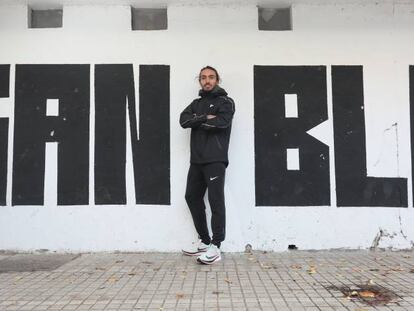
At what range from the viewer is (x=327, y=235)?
6344 mm

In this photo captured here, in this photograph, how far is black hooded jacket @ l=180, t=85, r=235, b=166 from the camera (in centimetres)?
588

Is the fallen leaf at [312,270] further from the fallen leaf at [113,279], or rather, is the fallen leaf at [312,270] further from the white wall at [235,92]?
the fallen leaf at [113,279]

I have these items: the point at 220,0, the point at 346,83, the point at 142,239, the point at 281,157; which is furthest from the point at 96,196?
the point at 346,83

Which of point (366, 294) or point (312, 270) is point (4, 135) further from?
point (366, 294)

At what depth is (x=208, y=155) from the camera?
5949mm

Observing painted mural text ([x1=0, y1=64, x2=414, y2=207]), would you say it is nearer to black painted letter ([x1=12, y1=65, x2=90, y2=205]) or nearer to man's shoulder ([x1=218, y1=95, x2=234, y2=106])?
black painted letter ([x1=12, y1=65, x2=90, y2=205])

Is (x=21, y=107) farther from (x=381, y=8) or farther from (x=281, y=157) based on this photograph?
(x=381, y=8)

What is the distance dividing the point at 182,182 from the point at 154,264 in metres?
1.13

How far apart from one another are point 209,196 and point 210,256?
2.28 ft

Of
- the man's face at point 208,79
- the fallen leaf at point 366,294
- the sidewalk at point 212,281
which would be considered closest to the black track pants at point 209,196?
the sidewalk at point 212,281

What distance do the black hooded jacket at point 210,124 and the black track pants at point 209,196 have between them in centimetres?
12

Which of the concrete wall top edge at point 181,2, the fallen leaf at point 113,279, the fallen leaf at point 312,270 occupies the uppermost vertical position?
the concrete wall top edge at point 181,2

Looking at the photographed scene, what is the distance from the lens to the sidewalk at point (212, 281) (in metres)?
4.30

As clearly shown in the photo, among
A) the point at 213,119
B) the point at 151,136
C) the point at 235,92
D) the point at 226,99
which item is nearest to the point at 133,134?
the point at 151,136
